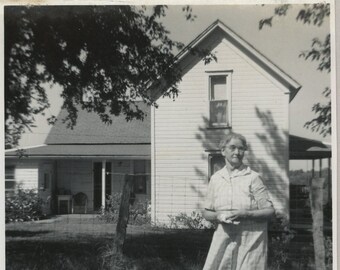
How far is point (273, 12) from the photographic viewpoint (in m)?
4.46

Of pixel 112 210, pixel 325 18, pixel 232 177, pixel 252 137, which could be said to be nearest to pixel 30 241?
pixel 112 210

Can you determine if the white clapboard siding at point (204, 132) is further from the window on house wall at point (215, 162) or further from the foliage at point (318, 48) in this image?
the foliage at point (318, 48)

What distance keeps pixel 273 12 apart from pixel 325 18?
54cm

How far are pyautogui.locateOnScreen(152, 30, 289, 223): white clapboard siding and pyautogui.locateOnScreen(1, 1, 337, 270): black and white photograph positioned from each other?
0.02m

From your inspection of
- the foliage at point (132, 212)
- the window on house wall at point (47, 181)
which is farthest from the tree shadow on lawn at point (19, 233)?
the window on house wall at point (47, 181)

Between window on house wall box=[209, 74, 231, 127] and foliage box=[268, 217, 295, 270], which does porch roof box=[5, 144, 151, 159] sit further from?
foliage box=[268, 217, 295, 270]

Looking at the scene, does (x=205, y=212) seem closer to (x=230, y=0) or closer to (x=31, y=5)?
(x=230, y=0)

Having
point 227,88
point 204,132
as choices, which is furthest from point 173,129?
point 227,88

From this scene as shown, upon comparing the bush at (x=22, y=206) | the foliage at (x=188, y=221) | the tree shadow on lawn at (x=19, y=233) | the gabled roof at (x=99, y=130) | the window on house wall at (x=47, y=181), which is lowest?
the tree shadow on lawn at (x=19, y=233)

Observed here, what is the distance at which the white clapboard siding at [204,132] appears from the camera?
5711 millimetres

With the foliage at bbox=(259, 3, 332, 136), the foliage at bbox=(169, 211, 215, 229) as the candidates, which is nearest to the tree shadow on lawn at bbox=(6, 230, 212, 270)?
the foliage at bbox=(169, 211, 215, 229)

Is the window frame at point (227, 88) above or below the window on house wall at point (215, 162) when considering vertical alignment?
above

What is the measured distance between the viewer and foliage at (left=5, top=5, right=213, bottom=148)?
15.2 feet

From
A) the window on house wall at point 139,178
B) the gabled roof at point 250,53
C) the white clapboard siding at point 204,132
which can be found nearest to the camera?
the gabled roof at point 250,53
